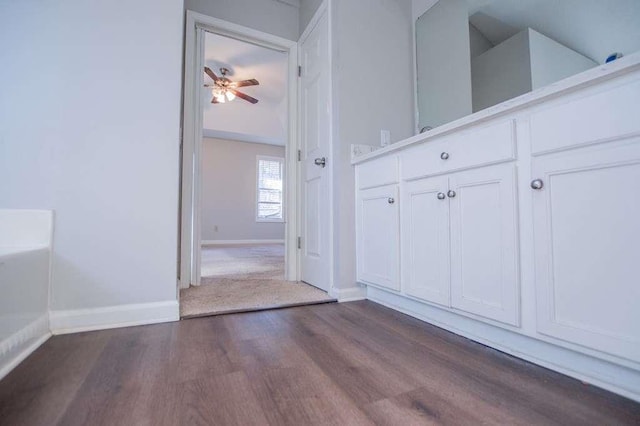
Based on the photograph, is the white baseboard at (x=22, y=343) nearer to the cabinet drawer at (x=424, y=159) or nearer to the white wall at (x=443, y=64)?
the cabinet drawer at (x=424, y=159)

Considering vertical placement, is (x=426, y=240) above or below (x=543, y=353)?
above

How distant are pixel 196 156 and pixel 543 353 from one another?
2.31 m

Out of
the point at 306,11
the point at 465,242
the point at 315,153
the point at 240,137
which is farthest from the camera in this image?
the point at 240,137

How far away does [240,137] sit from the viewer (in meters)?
6.64

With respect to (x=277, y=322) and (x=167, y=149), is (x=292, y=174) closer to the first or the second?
(x=167, y=149)

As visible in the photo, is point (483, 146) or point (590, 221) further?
point (483, 146)

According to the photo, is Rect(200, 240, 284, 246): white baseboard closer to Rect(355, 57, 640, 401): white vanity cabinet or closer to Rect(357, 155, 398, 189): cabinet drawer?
Rect(357, 155, 398, 189): cabinet drawer

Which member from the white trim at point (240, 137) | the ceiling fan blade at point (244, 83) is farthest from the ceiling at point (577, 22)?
the white trim at point (240, 137)

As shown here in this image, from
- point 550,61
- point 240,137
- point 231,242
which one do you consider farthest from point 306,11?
point 231,242

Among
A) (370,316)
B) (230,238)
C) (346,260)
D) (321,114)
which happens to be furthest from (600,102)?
(230,238)

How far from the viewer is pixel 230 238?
6.81 metres

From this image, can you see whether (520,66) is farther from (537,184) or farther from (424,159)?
(537,184)

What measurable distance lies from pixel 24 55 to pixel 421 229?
6.47 feet

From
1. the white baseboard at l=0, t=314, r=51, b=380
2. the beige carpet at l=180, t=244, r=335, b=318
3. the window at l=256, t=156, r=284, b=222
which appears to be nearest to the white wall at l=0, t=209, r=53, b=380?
the white baseboard at l=0, t=314, r=51, b=380
